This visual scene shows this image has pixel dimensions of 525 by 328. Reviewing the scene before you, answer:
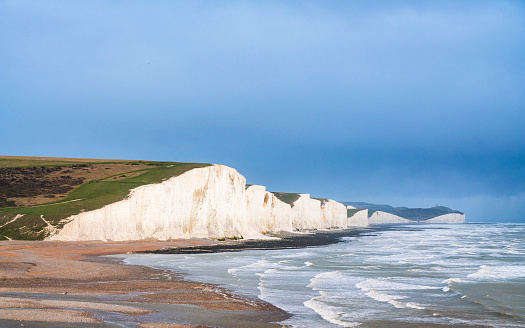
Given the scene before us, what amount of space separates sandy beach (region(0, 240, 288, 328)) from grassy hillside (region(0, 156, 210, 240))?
17.3 m

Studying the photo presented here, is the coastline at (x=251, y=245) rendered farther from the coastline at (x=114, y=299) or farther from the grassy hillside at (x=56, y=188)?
the coastline at (x=114, y=299)

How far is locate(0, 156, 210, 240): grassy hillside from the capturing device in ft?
135

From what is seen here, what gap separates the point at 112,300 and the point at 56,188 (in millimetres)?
42852

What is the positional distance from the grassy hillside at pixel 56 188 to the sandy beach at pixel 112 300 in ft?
56.8

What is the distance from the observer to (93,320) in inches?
436

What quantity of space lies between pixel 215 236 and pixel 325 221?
3538 inches

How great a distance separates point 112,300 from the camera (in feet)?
48.0

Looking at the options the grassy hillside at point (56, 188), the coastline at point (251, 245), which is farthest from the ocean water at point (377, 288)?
the grassy hillside at point (56, 188)

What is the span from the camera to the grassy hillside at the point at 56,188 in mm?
41094

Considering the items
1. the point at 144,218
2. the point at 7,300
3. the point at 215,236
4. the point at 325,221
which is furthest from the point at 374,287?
the point at 325,221

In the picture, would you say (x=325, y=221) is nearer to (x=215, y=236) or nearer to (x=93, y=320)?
(x=215, y=236)

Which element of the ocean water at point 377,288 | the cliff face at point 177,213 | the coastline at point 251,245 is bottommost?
the coastline at point 251,245

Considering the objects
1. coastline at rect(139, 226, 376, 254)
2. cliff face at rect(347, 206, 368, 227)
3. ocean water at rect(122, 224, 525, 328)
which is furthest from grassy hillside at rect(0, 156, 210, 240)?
cliff face at rect(347, 206, 368, 227)

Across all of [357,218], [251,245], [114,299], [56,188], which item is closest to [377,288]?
[114,299]
